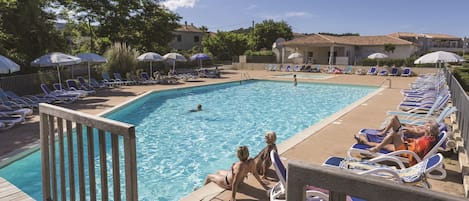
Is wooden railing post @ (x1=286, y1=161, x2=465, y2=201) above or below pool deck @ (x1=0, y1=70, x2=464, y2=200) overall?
above

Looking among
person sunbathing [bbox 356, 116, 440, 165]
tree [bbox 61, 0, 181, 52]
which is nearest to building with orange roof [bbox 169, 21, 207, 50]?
tree [bbox 61, 0, 181, 52]

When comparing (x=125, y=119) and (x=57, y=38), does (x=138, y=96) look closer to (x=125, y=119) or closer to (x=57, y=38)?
(x=125, y=119)

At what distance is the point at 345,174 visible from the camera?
150cm

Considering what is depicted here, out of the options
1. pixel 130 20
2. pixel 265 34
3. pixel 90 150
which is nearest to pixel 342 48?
pixel 265 34

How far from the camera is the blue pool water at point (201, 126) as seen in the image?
22.3ft

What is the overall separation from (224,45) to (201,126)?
110 feet

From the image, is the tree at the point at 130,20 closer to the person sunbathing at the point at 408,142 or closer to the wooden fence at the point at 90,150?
the person sunbathing at the point at 408,142

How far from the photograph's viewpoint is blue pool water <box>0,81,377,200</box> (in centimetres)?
681

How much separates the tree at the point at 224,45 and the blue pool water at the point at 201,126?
23108 mm

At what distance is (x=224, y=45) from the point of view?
144ft

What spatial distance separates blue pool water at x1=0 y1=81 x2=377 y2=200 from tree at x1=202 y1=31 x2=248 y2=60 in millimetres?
23108

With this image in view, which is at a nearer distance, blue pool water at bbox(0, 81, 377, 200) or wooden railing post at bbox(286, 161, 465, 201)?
wooden railing post at bbox(286, 161, 465, 201)

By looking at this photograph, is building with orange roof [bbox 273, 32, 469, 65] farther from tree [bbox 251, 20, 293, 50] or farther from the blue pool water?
the blue pool water

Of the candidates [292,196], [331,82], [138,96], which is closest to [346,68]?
[331,82]
